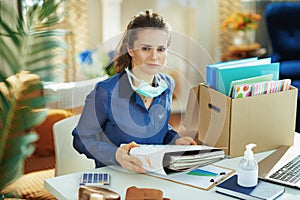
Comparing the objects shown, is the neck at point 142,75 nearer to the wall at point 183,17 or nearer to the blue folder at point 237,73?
the blue folder at point 237,73

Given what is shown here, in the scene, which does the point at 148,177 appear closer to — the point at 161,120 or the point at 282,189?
the point at 161,120

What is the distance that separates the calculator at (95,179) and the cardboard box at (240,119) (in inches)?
16.6

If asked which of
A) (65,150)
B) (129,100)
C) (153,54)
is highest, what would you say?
(153,54)

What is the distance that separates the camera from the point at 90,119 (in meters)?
1.83

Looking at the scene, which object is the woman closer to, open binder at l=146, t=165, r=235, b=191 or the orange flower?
open binder at l=146, t=165, r=235, b=191

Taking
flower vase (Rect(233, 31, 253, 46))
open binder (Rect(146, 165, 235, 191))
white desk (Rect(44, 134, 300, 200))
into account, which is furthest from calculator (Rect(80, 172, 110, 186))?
flower vase (Rect(233, 31, 253, 46))

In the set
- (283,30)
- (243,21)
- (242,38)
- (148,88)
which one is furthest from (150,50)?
(242,38)

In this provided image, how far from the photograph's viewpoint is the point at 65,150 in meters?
2.18

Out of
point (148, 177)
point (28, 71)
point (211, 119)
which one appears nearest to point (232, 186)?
point (148, 177)

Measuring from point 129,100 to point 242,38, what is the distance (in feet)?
10.4

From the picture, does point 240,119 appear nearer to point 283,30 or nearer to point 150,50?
point 150,50

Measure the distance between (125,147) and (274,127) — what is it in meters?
0.60

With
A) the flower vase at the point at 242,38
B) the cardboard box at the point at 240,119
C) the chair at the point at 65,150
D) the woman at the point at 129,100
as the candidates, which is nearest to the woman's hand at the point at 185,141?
the woman at the point at 129,100

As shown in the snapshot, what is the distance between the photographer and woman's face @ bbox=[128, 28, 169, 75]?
1.79 m
